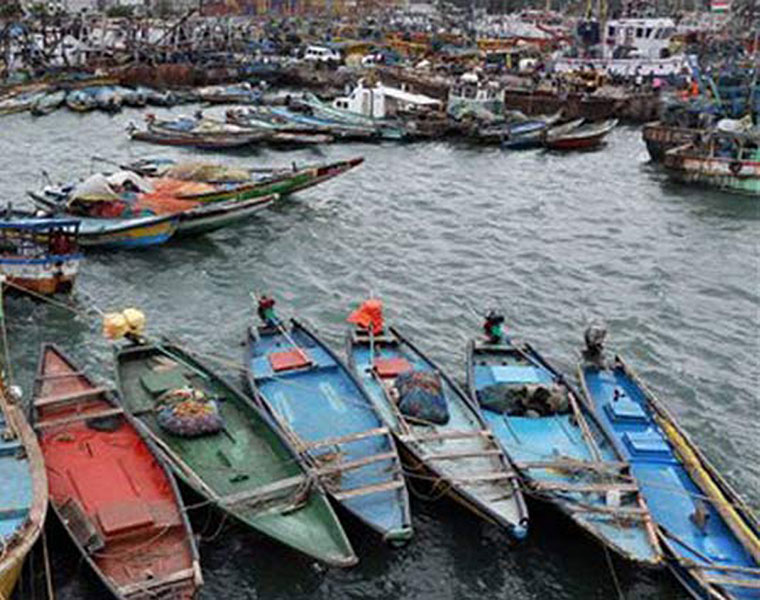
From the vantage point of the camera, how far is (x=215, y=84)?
8144cm

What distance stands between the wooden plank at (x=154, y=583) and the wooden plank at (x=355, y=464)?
137 inches

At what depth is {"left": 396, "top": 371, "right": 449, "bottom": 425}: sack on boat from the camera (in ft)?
61.6

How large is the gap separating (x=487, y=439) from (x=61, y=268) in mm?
15637

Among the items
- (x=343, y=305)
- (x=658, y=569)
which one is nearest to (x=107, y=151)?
(x=343, y=305)

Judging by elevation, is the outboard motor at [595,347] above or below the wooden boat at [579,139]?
above

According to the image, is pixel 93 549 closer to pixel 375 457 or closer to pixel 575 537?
pixel 375 457

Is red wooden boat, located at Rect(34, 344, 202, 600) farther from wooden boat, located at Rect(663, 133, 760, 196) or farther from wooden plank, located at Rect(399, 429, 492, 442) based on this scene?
wooden boat, located at Rect(663, 133, 760, 196)

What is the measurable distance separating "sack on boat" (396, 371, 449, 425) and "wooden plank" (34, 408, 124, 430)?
19.7 feet

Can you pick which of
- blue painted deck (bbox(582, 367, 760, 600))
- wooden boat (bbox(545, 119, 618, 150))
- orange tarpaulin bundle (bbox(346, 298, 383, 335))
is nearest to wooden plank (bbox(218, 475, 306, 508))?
blue painted deck (bbox(582, 367, 760, 600))

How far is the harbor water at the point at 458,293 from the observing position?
16125 mm

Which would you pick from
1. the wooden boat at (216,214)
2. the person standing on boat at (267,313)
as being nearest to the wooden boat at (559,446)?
the person standing on boat at (267,313)

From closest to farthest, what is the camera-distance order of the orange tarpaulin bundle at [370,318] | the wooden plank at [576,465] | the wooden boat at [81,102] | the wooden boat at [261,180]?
1. the wooden plank at [576,465]
2. the orange tarpaulin bundle at [370,318]
3. the wooden boat at [261,180]
4. the wooden boat at [81,102]

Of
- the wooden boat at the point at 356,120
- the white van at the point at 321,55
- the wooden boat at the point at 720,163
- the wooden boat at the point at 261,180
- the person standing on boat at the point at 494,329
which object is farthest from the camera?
the white van at the point at 321,55

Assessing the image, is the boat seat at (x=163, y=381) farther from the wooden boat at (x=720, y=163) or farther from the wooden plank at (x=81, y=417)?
the wooden boat at (x=720, y=163)
